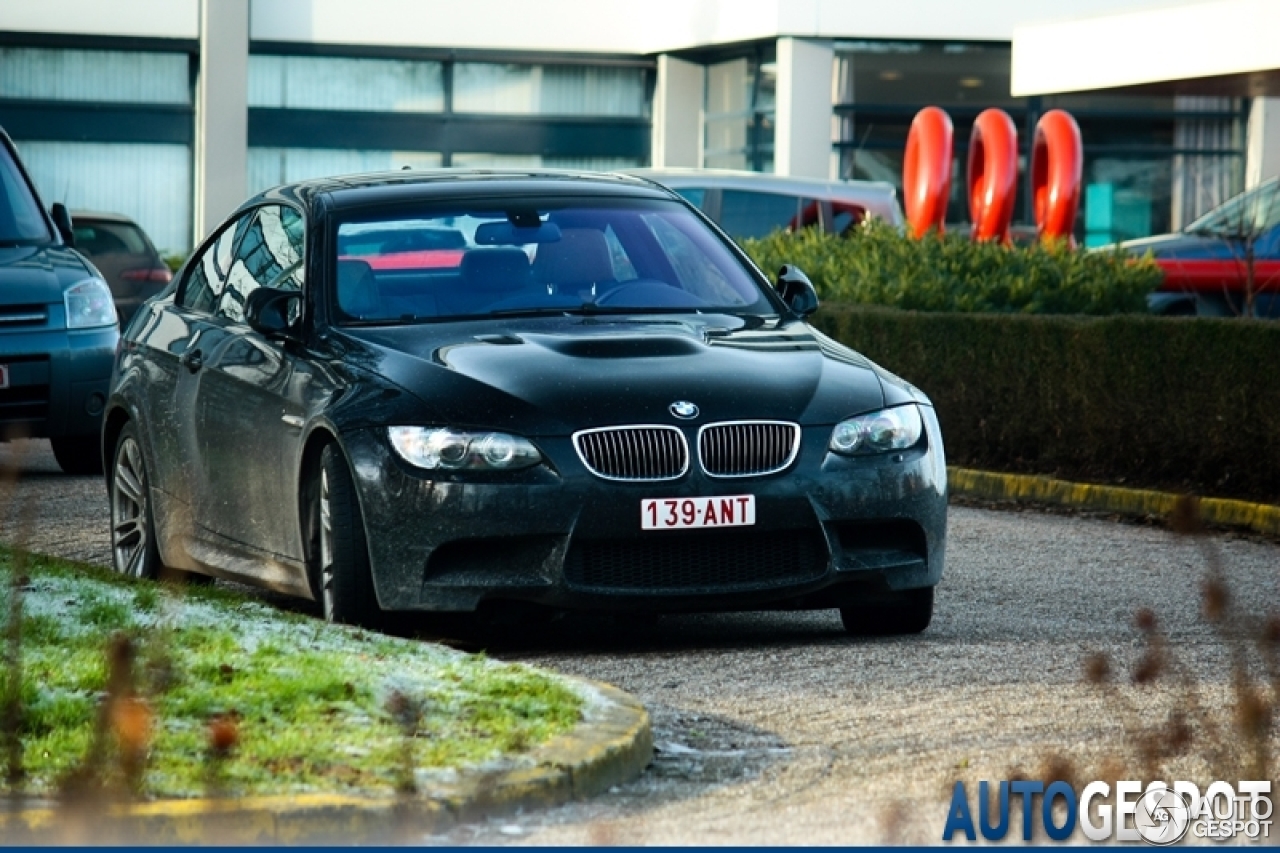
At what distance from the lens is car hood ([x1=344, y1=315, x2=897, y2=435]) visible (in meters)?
8.15

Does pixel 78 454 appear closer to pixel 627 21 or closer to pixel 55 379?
pixel 55 379

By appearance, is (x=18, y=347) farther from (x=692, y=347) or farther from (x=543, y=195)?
(x=692, y=347)

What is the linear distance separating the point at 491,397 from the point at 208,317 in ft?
7.07

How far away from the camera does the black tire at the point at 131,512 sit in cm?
1017

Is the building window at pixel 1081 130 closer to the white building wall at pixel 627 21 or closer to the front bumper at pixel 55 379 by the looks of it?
the white building wall at pixel 627 21

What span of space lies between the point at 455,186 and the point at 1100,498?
221 inches

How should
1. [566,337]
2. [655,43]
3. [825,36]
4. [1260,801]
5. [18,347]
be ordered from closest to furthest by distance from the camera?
[1260,801], [566,337], [18,347], [825,36], [655,43]

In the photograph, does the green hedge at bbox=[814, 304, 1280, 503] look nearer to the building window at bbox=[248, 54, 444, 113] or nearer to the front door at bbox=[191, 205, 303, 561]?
the front door at bbox=[191, 205, 303, 561]

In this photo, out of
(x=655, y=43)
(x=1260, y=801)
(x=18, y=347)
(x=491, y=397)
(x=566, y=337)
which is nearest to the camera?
(x=1260, y=801)

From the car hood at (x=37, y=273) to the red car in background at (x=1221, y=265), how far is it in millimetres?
9609

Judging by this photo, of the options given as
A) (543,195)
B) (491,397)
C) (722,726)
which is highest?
(543,195)

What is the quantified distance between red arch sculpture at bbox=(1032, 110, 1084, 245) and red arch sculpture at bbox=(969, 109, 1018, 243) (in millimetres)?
425

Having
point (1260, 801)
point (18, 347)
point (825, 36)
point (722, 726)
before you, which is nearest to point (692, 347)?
point (722, 726)

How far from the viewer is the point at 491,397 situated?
8156mm
